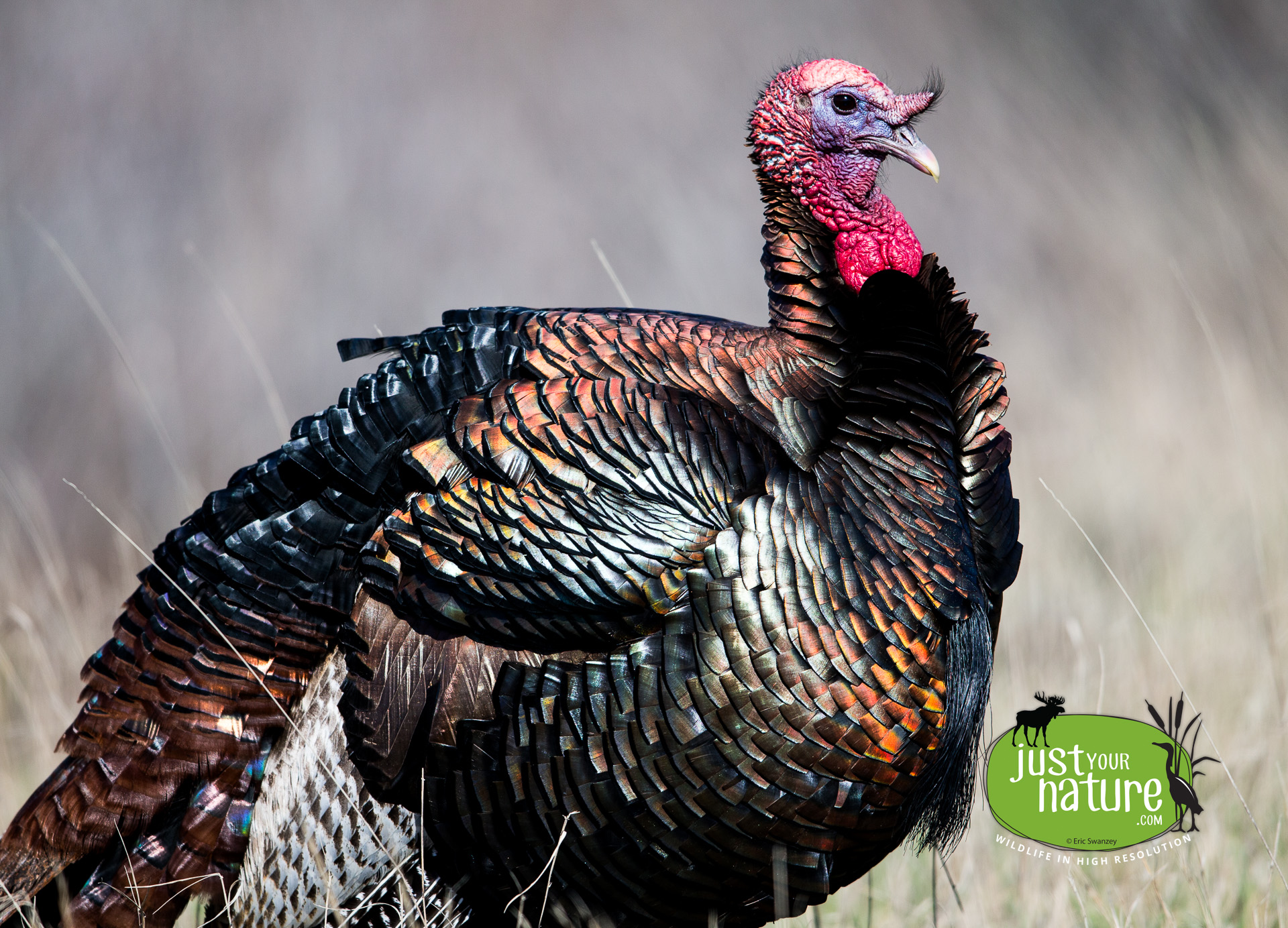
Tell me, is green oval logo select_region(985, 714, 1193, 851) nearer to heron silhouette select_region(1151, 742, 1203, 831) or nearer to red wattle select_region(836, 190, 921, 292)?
heron silhouette select_region(1151, 742, 1203, 831)

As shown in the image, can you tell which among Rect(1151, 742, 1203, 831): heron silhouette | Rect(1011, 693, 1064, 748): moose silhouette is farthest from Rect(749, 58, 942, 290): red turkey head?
Rect(1151, 742, 1203, 831): heron silhouette

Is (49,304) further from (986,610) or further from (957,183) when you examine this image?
(986,610)

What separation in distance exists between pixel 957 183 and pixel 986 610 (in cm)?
564

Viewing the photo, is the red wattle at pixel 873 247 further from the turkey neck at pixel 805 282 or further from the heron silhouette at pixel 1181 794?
the heron silhouette at pixel 1181 794

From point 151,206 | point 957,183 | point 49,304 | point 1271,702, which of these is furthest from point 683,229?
point 1271,702

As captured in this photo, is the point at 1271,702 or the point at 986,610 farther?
the point at 1271,702

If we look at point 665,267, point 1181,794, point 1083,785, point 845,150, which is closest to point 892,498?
point 845,150

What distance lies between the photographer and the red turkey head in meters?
2.58

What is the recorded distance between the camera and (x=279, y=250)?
7.40 metres

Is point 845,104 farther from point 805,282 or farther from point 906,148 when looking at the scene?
point 805,282

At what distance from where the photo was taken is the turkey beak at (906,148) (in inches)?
104

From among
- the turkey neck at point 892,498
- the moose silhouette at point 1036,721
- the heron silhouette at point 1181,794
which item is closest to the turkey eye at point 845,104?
the turkey neck at point 892,498

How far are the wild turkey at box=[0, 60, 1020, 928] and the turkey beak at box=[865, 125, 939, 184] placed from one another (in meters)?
0.01

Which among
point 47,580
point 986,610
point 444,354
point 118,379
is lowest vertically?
point 986,610
